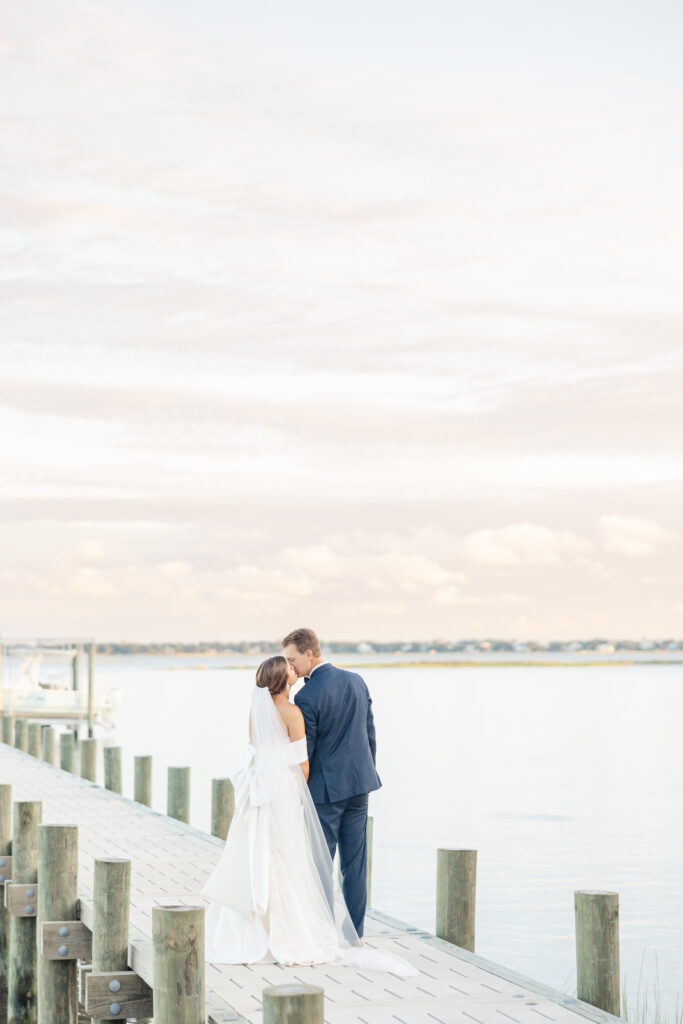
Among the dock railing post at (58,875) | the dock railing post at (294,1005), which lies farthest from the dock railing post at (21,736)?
the dock railing post at (294,1005)

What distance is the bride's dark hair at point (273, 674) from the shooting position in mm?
8125

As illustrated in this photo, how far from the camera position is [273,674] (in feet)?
26.6

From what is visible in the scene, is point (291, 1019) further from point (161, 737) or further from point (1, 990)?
point (161, 737)

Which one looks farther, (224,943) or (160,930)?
(224,943)

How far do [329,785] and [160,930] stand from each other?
74.0 inches

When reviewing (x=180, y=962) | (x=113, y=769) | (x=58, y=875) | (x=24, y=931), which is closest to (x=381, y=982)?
(x=180, y=962)

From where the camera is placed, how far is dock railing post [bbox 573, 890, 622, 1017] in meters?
7.35

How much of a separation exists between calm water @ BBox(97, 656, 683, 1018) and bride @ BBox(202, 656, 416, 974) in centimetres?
888

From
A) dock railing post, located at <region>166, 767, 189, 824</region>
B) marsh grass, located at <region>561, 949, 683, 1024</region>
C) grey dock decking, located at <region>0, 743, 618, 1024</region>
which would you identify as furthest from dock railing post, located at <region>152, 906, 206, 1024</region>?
dock railing post, located at <region>166, 767, 189, 824</region>

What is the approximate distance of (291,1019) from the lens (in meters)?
5.18

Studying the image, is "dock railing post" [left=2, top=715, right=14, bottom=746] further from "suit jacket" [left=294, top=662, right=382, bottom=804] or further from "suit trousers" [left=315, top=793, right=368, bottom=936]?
"suit jacket" [left=294, top=662, right=382, bottom=804]

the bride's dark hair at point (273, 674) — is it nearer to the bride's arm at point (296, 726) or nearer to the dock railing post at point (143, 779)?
the bride's arm at point (296, 726)

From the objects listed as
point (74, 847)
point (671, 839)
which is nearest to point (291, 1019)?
point (74, 847)

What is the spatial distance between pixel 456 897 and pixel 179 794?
770cm
